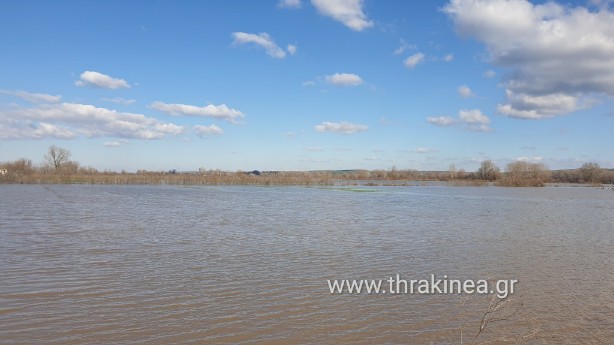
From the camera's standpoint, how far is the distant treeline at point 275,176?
176 feet

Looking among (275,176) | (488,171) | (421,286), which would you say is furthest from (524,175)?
(421,286)

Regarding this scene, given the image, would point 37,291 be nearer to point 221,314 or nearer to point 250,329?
point 221,314

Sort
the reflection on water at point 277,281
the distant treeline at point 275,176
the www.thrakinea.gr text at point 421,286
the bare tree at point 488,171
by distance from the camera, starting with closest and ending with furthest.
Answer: the reflection on water at point 277,281, the www.thrakinea.gr text at point 421,286, the distant treeline at point 275,176, the bare tree at point 488,171

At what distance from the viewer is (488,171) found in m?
77.9

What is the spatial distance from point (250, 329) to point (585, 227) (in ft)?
52.7

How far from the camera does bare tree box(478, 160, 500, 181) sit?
7694 centimetres

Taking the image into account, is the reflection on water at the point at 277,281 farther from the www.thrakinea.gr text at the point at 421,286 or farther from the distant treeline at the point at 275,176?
the distant treeline at the point at 275,176

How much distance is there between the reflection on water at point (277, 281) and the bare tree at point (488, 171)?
214ft

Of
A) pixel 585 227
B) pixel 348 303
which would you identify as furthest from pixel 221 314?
pixel 585 227

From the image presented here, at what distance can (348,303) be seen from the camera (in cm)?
654

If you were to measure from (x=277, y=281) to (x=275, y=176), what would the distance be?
53.0 m

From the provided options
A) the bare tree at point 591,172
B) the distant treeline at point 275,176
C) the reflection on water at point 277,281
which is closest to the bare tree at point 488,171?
the distant treeline at point 275,176

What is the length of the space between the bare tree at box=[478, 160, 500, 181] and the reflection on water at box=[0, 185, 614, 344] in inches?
2570

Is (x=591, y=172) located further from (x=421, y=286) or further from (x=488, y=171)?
(x=421, y=286)
